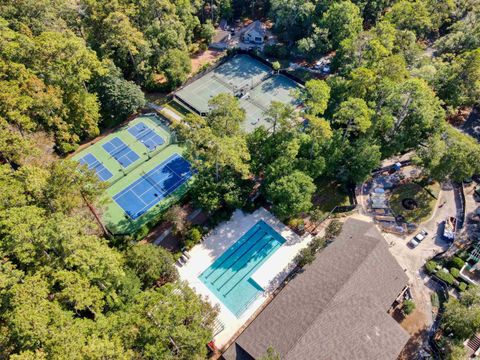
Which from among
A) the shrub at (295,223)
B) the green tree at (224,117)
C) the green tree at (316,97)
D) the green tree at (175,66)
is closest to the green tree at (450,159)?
the green tree at (316,97)

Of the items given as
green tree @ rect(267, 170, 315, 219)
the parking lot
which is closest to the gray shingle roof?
the parking lot

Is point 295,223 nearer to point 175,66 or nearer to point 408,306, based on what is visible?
point 408,306

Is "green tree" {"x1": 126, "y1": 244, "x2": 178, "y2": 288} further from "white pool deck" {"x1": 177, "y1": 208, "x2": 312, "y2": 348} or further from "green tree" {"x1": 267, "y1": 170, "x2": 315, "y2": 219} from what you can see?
"green tree" {"x1": 267, "y1": 170, "x2": 315, "y2": 219}

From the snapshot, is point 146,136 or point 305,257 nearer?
point 305,257

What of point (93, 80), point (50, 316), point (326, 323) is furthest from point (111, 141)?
point (326, 323)

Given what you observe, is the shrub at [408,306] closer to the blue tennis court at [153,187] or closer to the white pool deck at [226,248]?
the white pool deck at [226,248]

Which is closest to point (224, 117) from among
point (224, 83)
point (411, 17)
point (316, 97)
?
point (316, 97)
